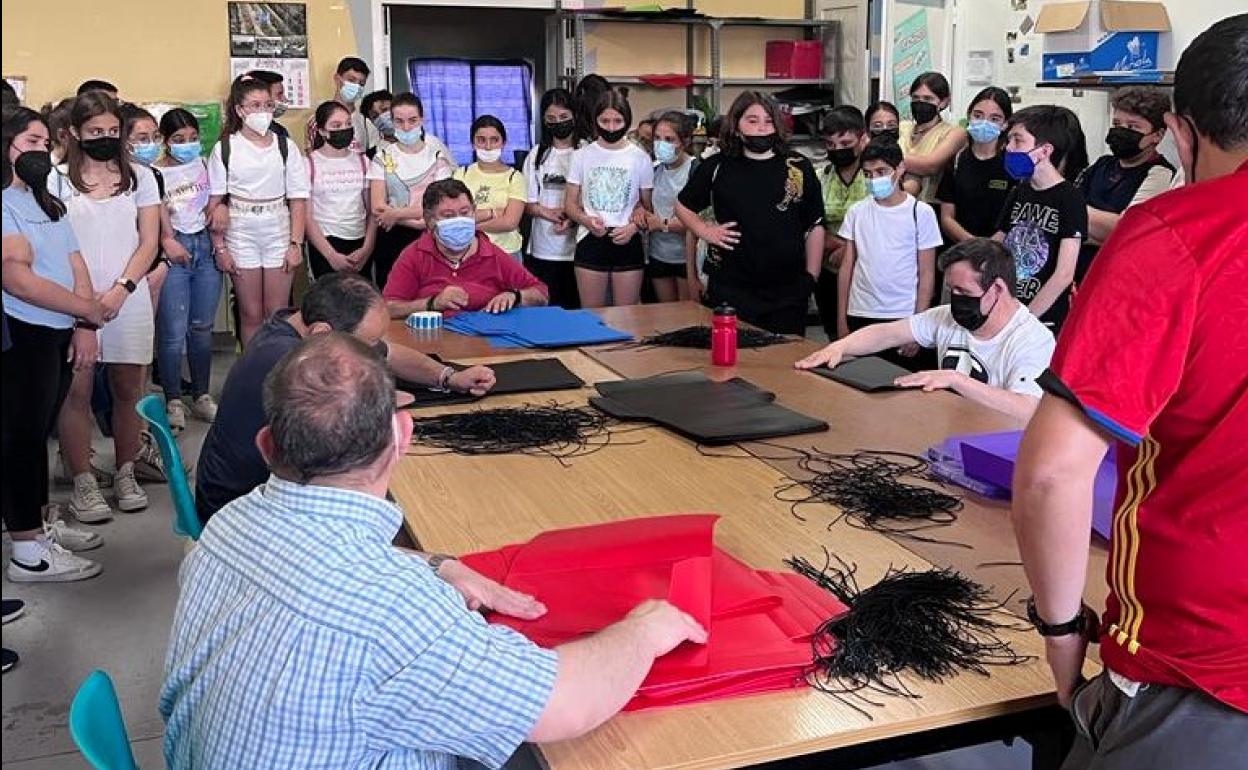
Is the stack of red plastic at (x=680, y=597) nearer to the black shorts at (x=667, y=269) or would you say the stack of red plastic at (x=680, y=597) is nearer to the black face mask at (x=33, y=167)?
the black face mask at (x=33, y=167)

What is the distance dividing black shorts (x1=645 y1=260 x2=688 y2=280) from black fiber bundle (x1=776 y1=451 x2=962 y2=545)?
116 inches

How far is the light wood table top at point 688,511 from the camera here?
1.45m

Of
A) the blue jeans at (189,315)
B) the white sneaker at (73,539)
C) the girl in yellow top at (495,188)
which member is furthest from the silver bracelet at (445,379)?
the blue jeans at (189,315)

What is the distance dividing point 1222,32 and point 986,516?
117 centimetres

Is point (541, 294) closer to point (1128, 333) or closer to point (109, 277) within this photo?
point (109, 277)

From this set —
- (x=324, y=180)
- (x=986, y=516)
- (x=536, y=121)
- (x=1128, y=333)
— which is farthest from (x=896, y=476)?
(x=536, y=121)

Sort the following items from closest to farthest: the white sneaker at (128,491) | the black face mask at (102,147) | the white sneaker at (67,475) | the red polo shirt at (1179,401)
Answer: the red polo shirt at (1179,401) → the black face mask at (102,147) → the white sneaker at (128,491) → the white sneaker at (67,475)

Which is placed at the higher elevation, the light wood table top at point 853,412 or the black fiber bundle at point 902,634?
the light wood table top at point 853,412

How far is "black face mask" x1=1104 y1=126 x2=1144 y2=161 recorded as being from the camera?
4.54m

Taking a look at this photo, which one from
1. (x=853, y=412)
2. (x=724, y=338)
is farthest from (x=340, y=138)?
(x=853, y=412)

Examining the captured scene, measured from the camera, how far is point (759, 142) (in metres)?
4.55

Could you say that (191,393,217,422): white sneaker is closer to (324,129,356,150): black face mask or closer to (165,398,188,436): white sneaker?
(165,398,188,436): white sneaker

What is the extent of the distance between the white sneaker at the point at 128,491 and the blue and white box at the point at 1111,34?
4580 millimetres

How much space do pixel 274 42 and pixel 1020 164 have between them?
4.63 m
